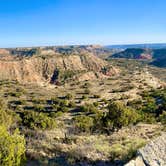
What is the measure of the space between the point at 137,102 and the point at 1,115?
25.6 metres

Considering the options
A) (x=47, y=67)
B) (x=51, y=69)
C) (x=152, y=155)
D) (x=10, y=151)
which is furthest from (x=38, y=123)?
(x=47, y=67)

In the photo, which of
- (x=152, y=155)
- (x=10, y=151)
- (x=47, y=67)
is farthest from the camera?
(x=47, y=67)

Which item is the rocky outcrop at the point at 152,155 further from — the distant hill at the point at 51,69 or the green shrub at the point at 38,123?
the distant hill at the point at 51,69

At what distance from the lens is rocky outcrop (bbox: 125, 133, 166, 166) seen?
13422 mm

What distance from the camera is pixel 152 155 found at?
13.8 metres

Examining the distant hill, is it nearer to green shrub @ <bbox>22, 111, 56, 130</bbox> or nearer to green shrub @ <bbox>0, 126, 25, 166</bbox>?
green shrub @ <bbox>22, 111, 56, 130</bbox>

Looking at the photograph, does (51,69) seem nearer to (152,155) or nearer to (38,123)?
(38,123)

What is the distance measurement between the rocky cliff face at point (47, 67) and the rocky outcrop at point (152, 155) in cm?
9423

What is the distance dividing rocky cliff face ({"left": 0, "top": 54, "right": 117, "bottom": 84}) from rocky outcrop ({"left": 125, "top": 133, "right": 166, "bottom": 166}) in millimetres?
94225

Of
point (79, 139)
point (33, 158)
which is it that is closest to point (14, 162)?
point (33, 158)

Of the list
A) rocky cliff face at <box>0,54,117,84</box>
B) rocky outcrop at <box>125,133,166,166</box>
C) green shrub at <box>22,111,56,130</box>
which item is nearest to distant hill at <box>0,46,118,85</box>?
rocky cliff face at <box>0,54,117,84</box>

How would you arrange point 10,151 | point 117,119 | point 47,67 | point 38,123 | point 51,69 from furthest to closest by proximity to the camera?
point 47,67
point 51,69
point 38,123
point 117,119
point 10,151

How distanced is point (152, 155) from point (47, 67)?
111 m

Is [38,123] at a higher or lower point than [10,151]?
lower
